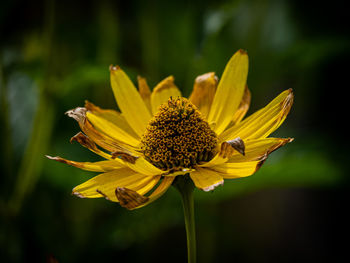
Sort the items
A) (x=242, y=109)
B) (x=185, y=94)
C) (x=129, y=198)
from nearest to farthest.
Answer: (x=129, y=198)
(x=242, y=109)
(x=185, y=94)

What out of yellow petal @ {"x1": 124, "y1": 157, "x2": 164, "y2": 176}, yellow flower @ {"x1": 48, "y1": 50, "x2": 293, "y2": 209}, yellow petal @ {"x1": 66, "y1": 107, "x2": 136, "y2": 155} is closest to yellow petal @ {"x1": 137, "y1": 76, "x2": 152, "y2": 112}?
yellow flower @ {"x1": 48, "y1": 50, "x2": 293, "y2": 209}

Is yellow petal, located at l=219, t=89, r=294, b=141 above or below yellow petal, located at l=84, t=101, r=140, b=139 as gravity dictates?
below

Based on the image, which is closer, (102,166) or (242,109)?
(102,166)

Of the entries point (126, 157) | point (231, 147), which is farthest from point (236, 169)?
point (126, 157)

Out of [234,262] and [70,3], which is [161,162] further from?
[70,3]

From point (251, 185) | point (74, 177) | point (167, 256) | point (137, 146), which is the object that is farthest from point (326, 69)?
point (137, 146)

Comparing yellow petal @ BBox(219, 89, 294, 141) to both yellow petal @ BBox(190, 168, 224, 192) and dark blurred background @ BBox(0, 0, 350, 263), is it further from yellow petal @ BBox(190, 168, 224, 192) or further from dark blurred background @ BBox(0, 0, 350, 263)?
dark blurred background @ BBox(0, 0, 350, 263)

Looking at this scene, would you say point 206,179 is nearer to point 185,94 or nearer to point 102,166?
point 102,166

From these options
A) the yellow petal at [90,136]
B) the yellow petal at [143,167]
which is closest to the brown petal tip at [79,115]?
the yellow petal at [90,136]

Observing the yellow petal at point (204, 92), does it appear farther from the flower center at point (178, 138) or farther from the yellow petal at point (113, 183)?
the yellow petal at point (113, 183)
